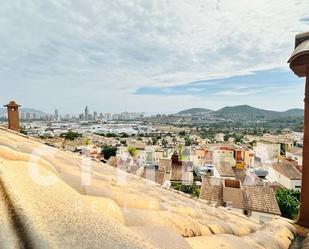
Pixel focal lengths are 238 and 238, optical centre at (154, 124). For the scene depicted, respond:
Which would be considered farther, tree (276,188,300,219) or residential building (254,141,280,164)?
residential building (254,141,280,164)

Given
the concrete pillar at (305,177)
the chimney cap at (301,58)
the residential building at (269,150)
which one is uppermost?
the chimney cap at (301,58)

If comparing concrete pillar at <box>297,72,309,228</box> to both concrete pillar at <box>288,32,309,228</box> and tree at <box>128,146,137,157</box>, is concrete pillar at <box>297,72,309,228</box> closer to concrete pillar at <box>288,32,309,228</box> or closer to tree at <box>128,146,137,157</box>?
concrete pillar at <box>288,32,309,228</box>

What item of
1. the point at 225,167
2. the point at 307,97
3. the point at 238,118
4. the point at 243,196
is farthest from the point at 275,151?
the point at 238,118

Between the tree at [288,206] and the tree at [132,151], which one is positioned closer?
the tree at [288,206]

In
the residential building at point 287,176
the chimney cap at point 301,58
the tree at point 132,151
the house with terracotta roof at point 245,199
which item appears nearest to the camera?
the chimney cap at point 301,58

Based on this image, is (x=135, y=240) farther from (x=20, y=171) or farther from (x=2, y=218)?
(x=20, y=171)

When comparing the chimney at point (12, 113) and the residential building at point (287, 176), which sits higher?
the chimney at point (12, 113)

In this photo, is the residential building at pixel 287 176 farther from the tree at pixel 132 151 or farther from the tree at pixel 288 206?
the tree at pixel 132 151

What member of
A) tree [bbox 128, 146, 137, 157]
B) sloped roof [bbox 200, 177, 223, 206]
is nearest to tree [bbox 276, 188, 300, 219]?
sloped roof [bbox 200, 177, 223, 206]

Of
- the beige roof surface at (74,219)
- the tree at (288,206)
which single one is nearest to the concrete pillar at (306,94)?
the beige roof surface at (74,219)
